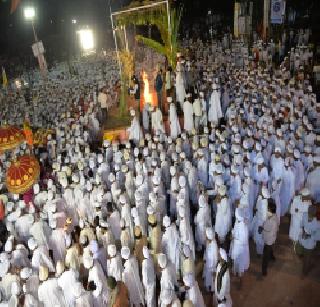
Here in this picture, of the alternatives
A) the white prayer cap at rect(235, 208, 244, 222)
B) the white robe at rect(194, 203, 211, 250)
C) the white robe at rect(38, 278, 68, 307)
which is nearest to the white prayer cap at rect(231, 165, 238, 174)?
the white robe at rect(194, 203, 211, 250)

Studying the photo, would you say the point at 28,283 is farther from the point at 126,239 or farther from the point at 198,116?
the point at 198,116

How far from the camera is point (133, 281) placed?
5.17 meters

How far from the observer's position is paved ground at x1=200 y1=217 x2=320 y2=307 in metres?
5.20

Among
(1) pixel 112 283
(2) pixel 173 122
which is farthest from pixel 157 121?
(1) pixel 112 283

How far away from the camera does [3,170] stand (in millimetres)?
8602

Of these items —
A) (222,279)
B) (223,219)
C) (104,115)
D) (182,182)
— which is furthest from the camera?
(104,115)

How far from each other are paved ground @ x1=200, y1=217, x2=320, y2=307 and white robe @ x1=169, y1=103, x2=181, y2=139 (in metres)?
4.13

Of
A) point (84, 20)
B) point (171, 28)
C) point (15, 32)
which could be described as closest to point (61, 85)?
point (171, 28)

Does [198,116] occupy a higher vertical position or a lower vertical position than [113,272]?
higher

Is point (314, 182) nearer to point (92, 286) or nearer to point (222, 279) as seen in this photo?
point (222, 279)

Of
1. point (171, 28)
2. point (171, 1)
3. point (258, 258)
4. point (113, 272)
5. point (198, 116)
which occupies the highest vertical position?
point (171, 1)

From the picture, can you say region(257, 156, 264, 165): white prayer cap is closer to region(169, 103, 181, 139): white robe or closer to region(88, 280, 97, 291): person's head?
region(169, 103, 181, 139): white robe

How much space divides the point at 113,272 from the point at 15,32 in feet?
59.5

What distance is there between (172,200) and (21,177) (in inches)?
112
